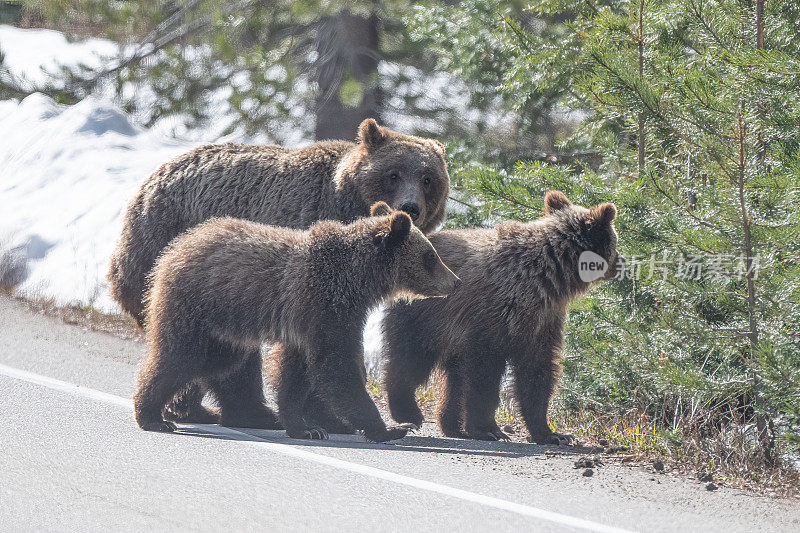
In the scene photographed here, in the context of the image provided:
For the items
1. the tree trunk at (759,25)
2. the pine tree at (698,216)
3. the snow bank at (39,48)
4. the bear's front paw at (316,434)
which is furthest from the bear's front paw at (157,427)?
the snow bank at (39,48)

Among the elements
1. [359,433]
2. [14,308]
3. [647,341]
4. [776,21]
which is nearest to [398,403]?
[359,433]

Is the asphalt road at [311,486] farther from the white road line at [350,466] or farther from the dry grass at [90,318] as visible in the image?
the dry grass at [90,318]

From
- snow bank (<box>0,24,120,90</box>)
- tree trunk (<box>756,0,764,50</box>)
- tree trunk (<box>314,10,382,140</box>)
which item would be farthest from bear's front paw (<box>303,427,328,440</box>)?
snow bank (<box>0,24,120,90</box>)

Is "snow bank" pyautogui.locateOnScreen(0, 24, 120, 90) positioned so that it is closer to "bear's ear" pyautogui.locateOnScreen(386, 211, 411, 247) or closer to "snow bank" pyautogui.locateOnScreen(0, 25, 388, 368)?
"snow bank" pyautogui.locateOnScreen(0, 25, 388, 368)

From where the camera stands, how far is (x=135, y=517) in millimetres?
4891

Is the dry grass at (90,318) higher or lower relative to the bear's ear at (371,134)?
lower

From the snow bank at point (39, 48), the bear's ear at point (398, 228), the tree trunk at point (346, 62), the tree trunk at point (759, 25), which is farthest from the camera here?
the snow bank at point (39, 48)

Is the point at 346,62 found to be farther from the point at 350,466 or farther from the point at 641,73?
the point at 350,466

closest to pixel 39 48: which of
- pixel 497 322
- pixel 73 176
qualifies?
pixel 73 176

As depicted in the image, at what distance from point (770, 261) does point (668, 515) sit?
228 centimetres

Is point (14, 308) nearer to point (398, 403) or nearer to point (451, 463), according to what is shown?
point (398, 403)

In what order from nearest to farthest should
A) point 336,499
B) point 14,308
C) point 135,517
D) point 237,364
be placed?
point 135,517 → point 336,499 → point 237,364 → point 14,308

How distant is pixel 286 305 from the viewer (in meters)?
6.73

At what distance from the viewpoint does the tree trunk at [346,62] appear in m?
14.4
